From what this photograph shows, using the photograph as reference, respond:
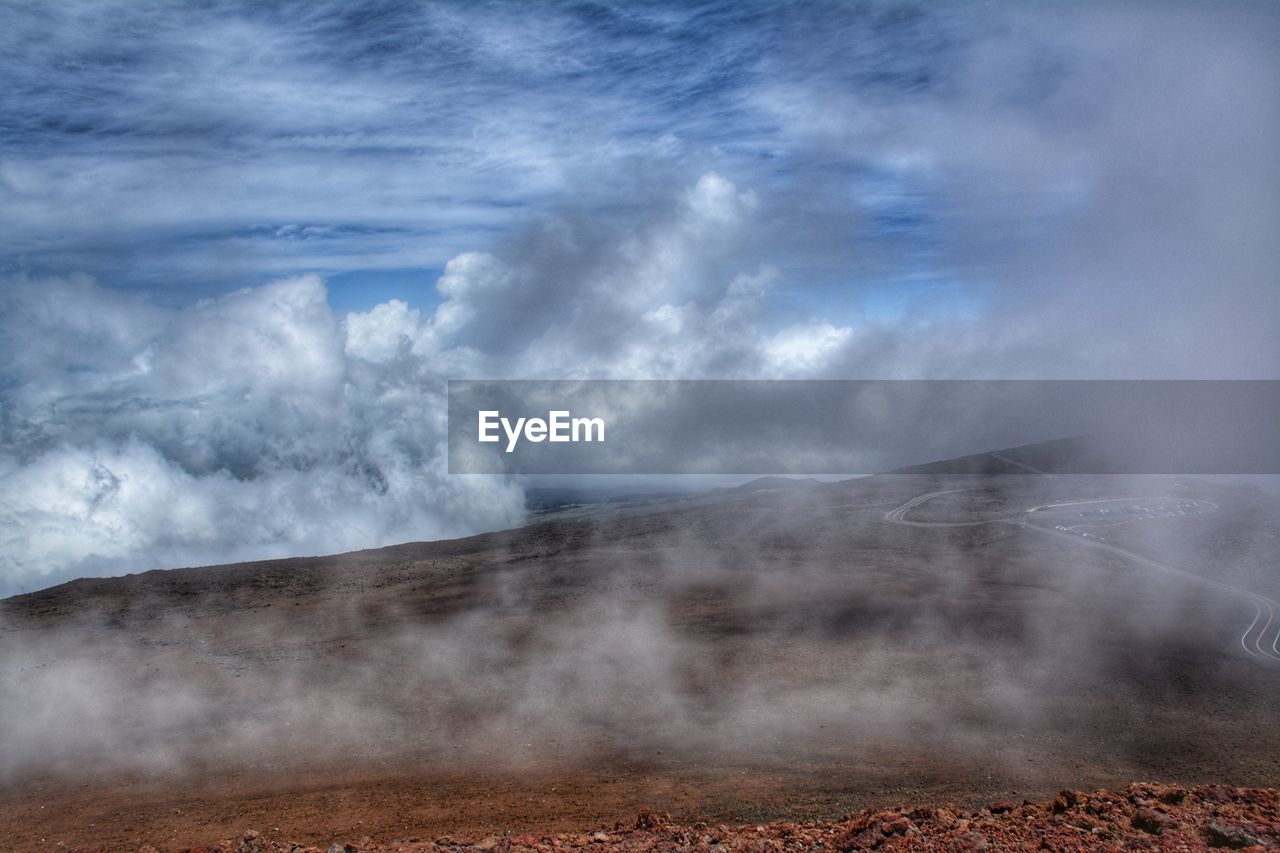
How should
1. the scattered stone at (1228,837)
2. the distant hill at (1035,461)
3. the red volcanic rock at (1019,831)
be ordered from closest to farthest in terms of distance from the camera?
the scattered stone at (1228,837), the red volcanic rock at (1019,831), the distant hill at (1035,461)

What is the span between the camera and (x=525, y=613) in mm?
43938

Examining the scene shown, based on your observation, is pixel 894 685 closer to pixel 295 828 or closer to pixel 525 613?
pixel 525 613

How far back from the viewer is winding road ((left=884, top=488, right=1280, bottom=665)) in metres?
41.5

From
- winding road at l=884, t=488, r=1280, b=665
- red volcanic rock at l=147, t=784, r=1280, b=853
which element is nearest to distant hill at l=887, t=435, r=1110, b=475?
winding road at l=884, t=488, r=1280, b=665

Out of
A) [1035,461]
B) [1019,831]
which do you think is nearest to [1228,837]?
[1019,831]

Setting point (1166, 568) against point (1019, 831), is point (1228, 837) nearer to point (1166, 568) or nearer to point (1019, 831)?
point (1019, 831)

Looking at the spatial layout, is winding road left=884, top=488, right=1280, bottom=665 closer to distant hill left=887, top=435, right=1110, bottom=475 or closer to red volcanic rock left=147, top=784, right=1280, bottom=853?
distant hill left=887, top=435, right=1110, bottom=475

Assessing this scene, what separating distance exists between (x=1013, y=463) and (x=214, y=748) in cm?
9419

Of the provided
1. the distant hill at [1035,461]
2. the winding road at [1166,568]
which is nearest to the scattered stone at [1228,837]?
the winding road at [1166,568]

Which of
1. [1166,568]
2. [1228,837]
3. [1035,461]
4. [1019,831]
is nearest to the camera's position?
[1228,837]

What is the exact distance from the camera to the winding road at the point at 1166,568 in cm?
4147

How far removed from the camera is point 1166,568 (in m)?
56.9

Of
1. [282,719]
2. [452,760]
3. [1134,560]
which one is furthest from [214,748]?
[1134,560]

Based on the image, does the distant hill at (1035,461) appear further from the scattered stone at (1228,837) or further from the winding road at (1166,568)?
the scattered stone at (1228,837)
